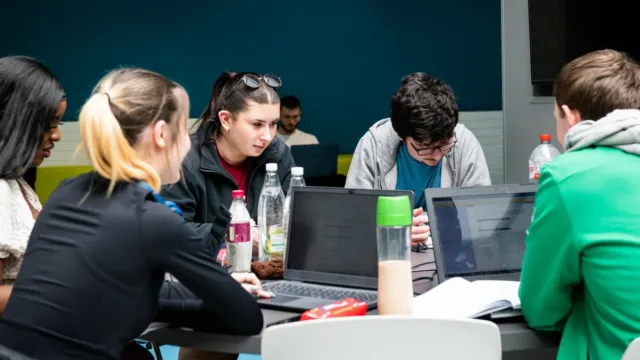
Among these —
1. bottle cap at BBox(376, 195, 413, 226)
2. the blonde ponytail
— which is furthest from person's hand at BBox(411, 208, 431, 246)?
the blonde ponytail

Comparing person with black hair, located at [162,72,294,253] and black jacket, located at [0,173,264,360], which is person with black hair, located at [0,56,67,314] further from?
person with black hair, located at [162,72,294,253]

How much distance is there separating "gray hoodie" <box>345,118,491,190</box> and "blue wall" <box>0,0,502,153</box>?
3788 mm

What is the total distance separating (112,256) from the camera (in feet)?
5.33

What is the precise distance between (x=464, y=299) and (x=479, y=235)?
304 mm

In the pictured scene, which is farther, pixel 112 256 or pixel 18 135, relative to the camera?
pixel 18 135

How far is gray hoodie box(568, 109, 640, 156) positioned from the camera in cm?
167

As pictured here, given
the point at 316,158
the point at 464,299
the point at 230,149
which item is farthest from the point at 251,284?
the point at 316,158

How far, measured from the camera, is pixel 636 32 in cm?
451

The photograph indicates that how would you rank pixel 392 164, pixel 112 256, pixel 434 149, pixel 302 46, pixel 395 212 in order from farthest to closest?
1. pixel 302 46
2. pixel 392 164
3. pixel 434 149
4. pixel 395 212
5. pixel 112 256

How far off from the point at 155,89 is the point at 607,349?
1122 millimetres

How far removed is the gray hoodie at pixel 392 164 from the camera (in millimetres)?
2967

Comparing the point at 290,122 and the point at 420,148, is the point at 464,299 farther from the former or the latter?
the point at 290,122

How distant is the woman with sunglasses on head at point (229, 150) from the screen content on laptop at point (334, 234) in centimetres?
45

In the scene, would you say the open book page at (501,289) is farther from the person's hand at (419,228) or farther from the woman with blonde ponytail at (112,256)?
the woman with blonde ponytail at (112,256)
